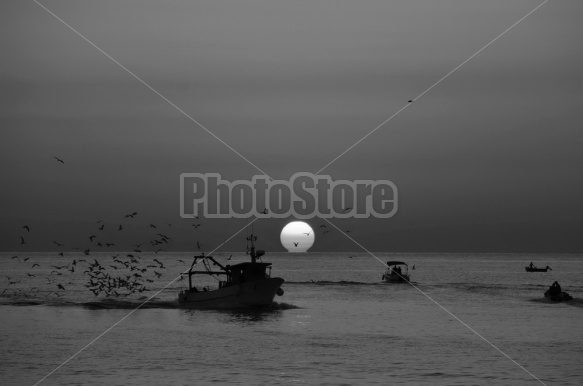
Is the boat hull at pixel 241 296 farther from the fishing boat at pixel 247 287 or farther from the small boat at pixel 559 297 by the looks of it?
the small boat at pixel 559 297

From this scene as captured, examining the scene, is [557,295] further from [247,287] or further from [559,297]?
[247,287]

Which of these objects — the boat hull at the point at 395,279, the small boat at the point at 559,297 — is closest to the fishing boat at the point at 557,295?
the small boat at the point at 559,297

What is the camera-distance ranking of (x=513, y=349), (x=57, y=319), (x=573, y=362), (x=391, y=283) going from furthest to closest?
(x=391, y=283) < (x=57, y=319) < (x=513, y=349) < (x=573, y=362)

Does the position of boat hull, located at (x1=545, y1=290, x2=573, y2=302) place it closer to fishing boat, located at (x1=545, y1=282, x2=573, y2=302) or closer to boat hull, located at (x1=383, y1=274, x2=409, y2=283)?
fishing boat, located at (x1=545, y1=282, x2=573, y2=302)

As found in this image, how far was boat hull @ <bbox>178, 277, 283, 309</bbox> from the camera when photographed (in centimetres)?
6350

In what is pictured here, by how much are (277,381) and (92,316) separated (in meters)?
37.7

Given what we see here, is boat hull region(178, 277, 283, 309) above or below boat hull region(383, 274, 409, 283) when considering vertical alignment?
above

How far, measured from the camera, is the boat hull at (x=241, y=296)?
63500 mm

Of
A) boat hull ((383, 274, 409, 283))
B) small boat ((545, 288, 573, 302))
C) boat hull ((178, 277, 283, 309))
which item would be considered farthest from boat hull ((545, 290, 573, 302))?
boat hull ((383, 274, 409, 283))

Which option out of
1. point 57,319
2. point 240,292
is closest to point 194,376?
point 240,292

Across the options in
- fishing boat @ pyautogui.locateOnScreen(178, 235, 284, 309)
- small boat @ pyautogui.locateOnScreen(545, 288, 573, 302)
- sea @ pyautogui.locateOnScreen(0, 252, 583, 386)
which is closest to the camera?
sea @ pyautogui.locateOnScreen(0, 252, 583, 386)

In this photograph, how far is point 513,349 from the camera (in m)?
44.1

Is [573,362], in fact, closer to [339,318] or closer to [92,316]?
[339,318]

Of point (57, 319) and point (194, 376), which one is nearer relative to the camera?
point (194, 376)
